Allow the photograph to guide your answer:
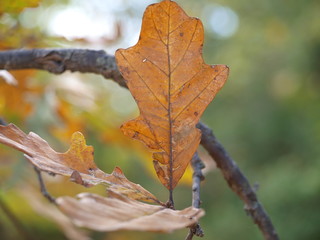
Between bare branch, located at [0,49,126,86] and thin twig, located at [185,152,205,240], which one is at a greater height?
bare branch, located at [0,49,126,86]

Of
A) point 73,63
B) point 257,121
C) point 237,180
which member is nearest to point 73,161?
point 73,63

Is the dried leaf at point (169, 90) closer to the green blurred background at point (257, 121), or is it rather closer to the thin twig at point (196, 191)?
the thin twig at point (196, 191)

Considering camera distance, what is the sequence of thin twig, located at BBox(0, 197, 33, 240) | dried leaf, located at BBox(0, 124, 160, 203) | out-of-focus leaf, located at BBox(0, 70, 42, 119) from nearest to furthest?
dried leaf, located at BBox(0, 124, 160, 203)
thin twig, located at BBox(0, 197, 33, 240)
out-of-focus leaf, located at BBox(0, 70, 42, 119)

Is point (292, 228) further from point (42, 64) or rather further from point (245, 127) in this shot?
point (42, 64)

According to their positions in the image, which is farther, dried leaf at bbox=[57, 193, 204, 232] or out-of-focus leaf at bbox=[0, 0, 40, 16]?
out-of-focus leaf at bbox=[0, 0, 40, 16]

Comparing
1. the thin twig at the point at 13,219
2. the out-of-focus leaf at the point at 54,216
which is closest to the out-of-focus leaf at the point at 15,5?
the thin twig at the point at 13,219

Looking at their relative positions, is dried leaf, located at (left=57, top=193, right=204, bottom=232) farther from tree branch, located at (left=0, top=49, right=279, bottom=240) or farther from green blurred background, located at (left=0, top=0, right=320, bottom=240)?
green blurred background, located at (left=0, top=0, right=320, bottom=240)

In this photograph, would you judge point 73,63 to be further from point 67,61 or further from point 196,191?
point 196,191

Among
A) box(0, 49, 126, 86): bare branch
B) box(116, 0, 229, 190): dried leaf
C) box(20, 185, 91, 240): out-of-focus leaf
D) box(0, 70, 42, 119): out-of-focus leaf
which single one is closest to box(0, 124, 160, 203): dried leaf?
box(116, 0, 229, 190): dried leaf
